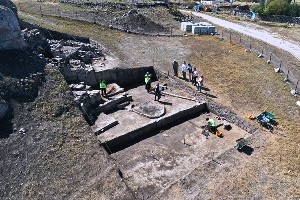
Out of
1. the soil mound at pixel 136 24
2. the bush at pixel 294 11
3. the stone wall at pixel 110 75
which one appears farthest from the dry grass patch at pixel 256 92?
the bush at pixel 294 11

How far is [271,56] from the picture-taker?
96.3ft

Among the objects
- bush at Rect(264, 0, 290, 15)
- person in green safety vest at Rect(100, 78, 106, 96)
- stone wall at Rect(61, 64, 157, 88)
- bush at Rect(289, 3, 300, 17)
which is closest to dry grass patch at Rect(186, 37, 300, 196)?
stone wall at Rect(61, 64, 157, 88)

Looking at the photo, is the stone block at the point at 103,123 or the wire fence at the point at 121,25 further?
the wire fence at the point at 121,25

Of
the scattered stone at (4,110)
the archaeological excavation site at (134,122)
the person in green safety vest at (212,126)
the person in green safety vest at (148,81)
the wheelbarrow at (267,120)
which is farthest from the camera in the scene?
the person in green safety vest at (148,81)

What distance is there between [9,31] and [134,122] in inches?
375

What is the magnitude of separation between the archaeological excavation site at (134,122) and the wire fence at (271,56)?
69 cm

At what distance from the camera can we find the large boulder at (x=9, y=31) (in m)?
18.7

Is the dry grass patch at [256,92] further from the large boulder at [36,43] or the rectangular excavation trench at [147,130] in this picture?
the large boulder at [36,43]

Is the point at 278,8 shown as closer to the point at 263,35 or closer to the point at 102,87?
the point at 263,35

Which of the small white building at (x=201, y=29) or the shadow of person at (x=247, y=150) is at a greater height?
the small white building at (x=201, y=29)

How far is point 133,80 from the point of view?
24797 mm

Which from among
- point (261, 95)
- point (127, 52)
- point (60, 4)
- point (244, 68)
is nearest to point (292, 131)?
point (261, 95)

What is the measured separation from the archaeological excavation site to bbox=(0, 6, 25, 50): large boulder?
0.06m

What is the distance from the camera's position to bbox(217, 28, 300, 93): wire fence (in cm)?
2491
